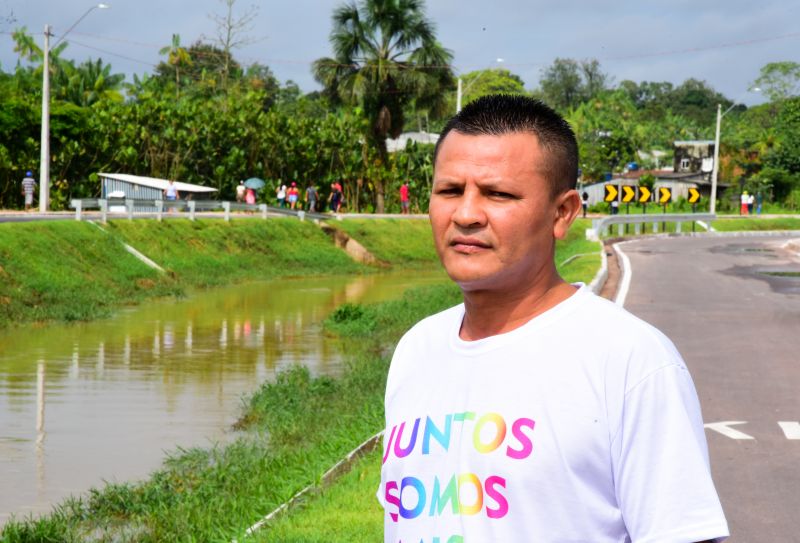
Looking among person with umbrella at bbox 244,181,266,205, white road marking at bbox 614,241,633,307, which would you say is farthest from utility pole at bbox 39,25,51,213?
white road marking at bbox 614,241,633,307

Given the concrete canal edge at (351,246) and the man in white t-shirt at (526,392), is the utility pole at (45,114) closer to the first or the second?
the concrete canal edge at (351,246)

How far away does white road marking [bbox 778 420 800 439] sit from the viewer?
1044 centimetres

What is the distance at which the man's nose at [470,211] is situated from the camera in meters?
2.68

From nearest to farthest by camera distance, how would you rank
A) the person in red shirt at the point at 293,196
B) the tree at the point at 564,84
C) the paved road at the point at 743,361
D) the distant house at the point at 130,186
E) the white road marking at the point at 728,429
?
the paved road at the point at 743,361, the white road marking at the point at 728,429, the distant house at the point at 130,186, the person in red shirt at the point at 293,196, the tree at the point at 564,84

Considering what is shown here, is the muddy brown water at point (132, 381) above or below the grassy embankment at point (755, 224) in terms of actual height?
below

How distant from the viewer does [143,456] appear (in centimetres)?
Answer: 1264

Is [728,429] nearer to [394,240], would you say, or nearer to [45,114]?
[45,114]

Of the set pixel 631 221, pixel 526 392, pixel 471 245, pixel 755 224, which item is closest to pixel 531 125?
pixel 471 245

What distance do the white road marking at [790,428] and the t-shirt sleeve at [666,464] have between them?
851 centimetres

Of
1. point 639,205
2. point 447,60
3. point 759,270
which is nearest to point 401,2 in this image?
point 447,60

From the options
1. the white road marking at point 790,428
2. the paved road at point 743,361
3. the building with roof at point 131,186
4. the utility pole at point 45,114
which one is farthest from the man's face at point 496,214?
the building with roof at point 131,186

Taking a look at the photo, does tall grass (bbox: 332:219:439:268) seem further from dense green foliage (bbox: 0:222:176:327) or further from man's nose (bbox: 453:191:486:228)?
man's nose (bbox: 453:191:486:228)

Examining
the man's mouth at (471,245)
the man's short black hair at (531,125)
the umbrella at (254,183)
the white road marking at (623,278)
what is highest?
the umbrella at (254,183)

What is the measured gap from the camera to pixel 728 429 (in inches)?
421
